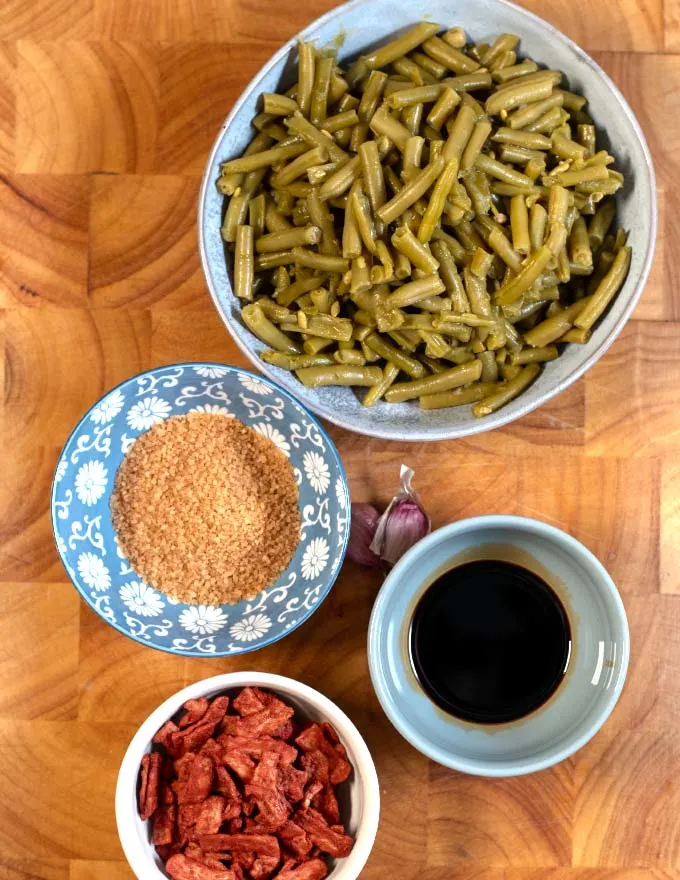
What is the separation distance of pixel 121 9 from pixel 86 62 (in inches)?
4.3

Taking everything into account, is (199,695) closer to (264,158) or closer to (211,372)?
(211,372)

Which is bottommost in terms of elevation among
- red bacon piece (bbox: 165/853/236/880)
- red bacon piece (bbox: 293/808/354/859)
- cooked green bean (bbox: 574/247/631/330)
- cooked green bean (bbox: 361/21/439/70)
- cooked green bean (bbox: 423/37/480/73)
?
red bacon piece (bbox: 293/808/354/859)

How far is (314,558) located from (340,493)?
0.12 metres

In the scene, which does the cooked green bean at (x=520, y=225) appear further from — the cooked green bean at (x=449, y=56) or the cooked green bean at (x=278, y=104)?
the cooked green bean at (x=278, y=104)

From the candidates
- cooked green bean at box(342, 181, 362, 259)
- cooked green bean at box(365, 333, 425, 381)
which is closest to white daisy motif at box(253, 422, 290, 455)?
cooked green bean at box(365, 333, 425, 381)

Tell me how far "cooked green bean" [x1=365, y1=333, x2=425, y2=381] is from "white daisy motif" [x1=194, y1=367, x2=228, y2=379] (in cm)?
23

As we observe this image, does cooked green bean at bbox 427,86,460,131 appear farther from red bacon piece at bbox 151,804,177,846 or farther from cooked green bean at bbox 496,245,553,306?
red bacon piece at bbox 151,804,177,846

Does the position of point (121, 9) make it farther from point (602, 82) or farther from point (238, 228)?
point (602, 82)

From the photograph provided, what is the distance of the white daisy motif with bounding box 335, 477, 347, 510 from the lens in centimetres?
145

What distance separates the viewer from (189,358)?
1.59m

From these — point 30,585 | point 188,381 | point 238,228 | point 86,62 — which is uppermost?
point 86,62

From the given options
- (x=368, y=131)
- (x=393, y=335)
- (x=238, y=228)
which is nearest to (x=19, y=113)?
(x=238, y=228)

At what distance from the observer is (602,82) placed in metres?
1.39

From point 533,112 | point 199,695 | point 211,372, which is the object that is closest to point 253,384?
point 211,372
